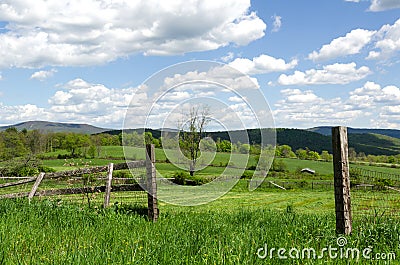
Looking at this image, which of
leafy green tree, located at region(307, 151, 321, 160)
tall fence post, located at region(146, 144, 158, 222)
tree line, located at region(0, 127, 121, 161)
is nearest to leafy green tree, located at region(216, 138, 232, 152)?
tall fence post, located at region(146, 144, 158, 222)

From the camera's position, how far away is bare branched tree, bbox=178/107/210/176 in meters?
A: 10.2

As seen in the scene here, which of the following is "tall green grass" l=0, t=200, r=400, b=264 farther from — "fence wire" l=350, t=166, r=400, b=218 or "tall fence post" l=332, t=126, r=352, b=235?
"fence wire" l=350, t=166, r=400, b=218

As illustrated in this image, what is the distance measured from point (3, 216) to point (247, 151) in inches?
222

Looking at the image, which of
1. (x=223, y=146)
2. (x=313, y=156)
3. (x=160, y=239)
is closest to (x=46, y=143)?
(x=313, y=156)

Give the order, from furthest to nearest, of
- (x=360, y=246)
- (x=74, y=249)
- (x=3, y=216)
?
(x=3, y=216) < (x=360, y=246) < (x=74, y=249)

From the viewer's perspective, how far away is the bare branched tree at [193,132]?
10211 millimetres

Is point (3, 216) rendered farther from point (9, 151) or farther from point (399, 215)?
point (9, 151)

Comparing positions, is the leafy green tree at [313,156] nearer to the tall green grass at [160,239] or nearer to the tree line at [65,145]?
the tree line at [65,145]

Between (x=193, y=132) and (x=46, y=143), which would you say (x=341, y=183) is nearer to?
(x=193, y=132)

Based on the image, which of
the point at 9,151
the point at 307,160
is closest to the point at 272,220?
the point at 307,160

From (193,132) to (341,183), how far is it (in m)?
4.34

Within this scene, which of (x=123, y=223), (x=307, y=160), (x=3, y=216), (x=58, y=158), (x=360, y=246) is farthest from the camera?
(x=58, y=158)

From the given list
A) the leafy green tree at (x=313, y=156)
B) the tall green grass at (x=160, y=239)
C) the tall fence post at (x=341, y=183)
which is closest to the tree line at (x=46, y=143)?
the leafy green tree at (x=313, y=156)

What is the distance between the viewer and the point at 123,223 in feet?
28.4
